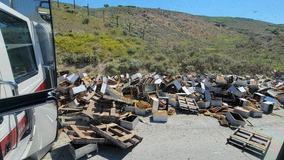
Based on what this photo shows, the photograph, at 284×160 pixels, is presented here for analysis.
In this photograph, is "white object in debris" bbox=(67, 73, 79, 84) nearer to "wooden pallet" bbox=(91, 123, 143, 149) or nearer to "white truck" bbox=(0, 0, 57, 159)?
"wooden pallet" bbox=(91, 123, 143, 149)

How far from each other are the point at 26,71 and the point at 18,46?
29 centimetres

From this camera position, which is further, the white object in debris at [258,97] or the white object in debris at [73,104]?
the white object in debris at [258,97]

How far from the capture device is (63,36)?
15.6 meters

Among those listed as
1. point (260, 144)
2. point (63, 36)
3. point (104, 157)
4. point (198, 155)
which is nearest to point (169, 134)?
point (198, 155)

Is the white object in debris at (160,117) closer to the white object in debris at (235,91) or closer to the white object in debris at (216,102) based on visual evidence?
the white object in debris at (216,102)

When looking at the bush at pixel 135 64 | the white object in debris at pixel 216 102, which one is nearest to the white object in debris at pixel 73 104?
the white object in debris at pixel 216 102

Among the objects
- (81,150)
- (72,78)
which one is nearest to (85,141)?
(81,150)

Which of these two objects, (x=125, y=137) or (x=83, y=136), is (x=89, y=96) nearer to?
(x=83, y=136)

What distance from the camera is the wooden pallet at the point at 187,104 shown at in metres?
6.37

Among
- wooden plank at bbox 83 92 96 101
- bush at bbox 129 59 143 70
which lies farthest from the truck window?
bush at bbox 129 59 143 70

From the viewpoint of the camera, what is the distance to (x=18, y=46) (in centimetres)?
166

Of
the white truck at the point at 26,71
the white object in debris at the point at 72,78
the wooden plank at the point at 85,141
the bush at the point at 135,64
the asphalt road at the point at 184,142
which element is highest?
the white truck at the point at 26,71

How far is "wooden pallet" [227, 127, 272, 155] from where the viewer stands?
411cm

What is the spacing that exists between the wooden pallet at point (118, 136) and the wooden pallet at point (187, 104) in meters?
2.82
